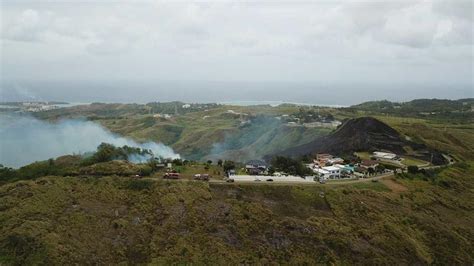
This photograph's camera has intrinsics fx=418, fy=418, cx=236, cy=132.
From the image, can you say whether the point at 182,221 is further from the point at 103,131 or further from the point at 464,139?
the point at 103,131

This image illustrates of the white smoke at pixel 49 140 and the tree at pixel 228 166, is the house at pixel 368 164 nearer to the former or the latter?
the tree at pixel 228 166

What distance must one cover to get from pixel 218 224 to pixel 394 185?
25.5 metres

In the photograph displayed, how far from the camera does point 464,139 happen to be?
90562mm

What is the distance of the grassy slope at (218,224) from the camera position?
1374 inches

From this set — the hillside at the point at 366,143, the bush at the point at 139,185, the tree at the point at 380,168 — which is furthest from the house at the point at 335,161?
the bush at the point at 139,185

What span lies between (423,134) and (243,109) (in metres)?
80.1

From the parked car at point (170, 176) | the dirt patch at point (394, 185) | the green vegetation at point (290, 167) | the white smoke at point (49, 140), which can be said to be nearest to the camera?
the parked car at point (170, 176)

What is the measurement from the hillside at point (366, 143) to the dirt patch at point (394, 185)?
51.5ft

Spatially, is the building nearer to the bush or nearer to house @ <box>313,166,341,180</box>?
house @ <box>313,166,341,180</box>

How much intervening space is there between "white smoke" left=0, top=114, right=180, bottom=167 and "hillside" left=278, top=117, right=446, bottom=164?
1221 inches

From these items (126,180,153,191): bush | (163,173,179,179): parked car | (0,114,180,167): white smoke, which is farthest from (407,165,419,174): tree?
(0,114,180,167): white smoke

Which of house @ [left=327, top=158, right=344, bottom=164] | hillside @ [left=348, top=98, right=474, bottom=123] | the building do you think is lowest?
house @ [left=327, top=158, right=344, bottom=164]

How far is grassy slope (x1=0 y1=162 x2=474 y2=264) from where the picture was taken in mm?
34906

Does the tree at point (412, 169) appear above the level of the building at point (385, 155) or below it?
below
